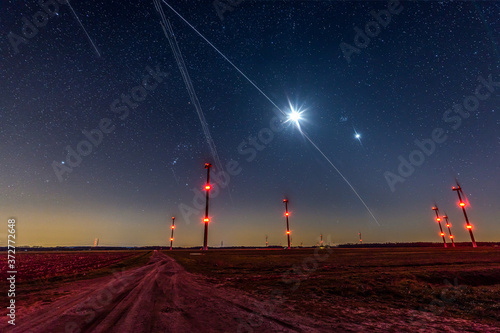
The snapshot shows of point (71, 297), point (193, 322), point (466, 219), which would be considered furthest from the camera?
point (466, 219)

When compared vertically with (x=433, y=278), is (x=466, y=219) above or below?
above

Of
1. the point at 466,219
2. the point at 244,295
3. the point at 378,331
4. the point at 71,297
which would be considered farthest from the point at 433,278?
the point at 466,219

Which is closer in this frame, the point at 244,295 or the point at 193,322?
the point at 193,322

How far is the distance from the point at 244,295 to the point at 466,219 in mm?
105350

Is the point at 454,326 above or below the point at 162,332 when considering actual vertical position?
below

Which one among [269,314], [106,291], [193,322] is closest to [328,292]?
[269,314]

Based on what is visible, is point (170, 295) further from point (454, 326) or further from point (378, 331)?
point (454, 326)

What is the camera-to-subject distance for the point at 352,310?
6.54 m

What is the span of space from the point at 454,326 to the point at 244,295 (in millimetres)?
5979

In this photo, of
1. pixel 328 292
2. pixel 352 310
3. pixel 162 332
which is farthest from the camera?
pixel 328 292

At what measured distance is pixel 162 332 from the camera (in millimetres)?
4609

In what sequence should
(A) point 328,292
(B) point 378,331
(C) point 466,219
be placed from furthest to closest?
(C) point 466,219 < (A) point 328,292 < (B) point 378,331

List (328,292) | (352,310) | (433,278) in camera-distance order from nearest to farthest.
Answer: (352,310)
(328,292)
(433,278)

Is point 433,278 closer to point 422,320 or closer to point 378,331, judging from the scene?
point 422,320
